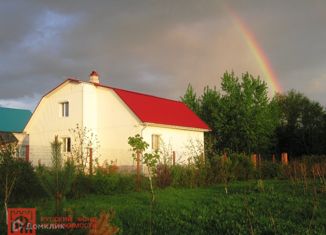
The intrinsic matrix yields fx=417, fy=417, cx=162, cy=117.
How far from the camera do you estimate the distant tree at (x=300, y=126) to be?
1467 inches

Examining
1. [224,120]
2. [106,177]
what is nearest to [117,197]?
[106,177]

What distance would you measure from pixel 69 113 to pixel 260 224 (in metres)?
21.0

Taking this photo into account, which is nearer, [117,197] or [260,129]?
[117,197]

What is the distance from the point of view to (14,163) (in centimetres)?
1219

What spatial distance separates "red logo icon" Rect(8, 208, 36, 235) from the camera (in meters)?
6.66

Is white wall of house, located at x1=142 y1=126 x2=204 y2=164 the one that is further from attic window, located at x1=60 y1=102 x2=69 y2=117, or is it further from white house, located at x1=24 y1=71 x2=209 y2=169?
attic window, located at x1=60 y1=102 x2=69 y2=117

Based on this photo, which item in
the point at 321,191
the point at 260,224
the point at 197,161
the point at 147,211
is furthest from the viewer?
the point at 197,161

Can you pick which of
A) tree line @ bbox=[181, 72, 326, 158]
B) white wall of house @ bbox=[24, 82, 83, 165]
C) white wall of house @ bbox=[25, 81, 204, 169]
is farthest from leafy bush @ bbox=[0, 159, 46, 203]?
tree line @ bbox=[181, 72, 326, 158]

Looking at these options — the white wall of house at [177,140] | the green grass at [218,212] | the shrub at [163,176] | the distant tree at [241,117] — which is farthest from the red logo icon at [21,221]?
the distant tree at [241,117]

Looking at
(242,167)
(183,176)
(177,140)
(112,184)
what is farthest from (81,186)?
(177,140)

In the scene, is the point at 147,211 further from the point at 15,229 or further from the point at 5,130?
the point at 5,130

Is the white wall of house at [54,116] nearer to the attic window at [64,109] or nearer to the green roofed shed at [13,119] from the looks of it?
the attic window at [64,109]

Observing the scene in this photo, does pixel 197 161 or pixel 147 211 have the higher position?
pixel 197 161

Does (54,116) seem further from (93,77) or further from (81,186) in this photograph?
(81,186)
